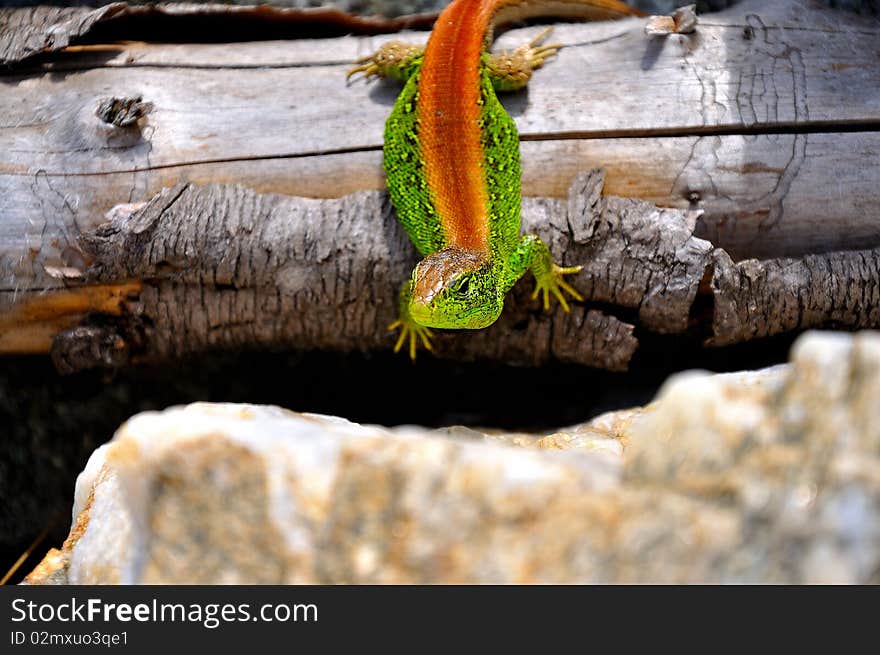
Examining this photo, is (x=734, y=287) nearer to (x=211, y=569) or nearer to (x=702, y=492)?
(x=702, y=492)

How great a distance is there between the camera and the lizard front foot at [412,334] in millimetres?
3929

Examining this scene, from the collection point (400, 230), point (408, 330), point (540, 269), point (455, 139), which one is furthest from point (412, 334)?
point (455, 139)

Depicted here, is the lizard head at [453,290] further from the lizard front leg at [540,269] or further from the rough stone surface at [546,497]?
the rough stone surface at [546,497]

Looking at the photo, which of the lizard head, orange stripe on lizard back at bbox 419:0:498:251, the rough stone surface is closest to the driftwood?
orange stripe on lizard back at bbox 419:0:498:251

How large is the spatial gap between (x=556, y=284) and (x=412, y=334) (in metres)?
0.80

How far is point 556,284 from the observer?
379 centimetres

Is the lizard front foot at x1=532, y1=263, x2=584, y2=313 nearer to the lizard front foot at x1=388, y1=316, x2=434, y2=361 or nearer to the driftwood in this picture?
the driftwood

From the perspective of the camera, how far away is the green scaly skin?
3562 millimetres

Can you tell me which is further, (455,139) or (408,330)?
(408,330)

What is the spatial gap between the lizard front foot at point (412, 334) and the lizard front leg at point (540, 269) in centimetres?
58

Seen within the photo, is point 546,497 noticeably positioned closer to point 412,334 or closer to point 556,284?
point 556,284

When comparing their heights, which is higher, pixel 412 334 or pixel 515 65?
pixel 515 65

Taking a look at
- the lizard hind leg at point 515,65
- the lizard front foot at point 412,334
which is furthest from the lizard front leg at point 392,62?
the lizard front foot at point 412,334

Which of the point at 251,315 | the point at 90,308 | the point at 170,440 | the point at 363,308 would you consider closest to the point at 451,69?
the point at 363,308
